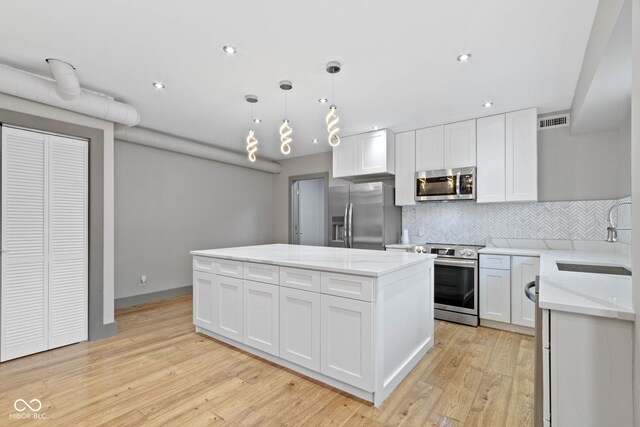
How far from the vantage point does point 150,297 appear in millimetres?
4570

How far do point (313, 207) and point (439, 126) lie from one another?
155 inches

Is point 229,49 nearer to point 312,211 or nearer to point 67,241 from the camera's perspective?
point 67,241

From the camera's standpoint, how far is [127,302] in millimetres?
4305

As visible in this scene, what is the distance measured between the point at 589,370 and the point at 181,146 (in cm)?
503

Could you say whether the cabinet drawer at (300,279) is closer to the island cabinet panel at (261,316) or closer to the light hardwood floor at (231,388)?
the island cabinet panel at (261,316)

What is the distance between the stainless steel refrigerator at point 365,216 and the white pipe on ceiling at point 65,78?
10.9 feet

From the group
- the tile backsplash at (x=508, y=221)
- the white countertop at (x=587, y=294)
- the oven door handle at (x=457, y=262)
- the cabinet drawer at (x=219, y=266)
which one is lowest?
the oven door handle at (x=457, y=262)

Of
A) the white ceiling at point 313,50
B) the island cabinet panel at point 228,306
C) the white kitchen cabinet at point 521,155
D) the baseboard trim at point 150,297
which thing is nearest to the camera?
the white ceiling at point 313,50

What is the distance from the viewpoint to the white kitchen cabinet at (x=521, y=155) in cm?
352

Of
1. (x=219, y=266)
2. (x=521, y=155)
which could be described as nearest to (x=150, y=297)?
(x=219, y=266)

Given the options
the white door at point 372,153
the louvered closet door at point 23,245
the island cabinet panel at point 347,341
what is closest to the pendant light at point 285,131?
the island cabinet panel at point 347,341

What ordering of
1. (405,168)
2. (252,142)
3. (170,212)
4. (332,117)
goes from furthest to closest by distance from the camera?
1. (170,212)
2. (405,168)
3. (252,142)
4. (332,117)

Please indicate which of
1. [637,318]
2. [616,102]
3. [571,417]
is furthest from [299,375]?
[616,102]

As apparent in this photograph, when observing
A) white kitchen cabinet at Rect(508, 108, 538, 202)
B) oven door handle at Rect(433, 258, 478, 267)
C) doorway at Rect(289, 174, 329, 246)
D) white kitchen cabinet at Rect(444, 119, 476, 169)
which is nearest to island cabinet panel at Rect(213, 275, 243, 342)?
oven door handle at Rect(433, 258, 478, 267)
